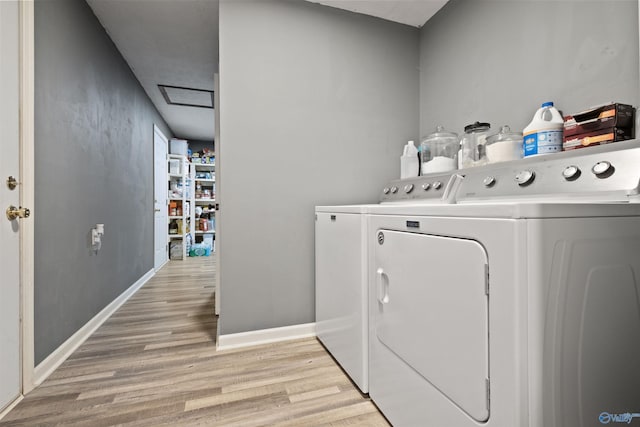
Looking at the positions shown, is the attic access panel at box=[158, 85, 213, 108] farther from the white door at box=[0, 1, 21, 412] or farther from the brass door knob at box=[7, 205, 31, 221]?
the brass door knob at box=[7, 205, 31, 221]

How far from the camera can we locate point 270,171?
6.11 ft

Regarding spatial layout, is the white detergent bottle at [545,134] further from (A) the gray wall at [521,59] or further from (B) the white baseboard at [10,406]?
(B) the white baseboard at [10,406]

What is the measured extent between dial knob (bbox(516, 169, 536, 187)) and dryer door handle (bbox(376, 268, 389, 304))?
61 cm

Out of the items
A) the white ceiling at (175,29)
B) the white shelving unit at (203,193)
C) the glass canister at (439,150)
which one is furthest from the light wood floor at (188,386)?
the white shelving unit at (203,193)

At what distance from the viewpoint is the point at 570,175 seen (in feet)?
3.16

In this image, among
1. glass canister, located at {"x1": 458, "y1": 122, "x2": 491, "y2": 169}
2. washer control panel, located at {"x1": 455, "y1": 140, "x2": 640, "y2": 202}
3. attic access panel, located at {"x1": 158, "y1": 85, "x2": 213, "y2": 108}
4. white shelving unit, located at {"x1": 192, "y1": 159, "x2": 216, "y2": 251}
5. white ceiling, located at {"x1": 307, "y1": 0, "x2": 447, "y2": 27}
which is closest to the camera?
washer control panel, located at {"x1": 455, "y1": 140, "x2": 640, "y2": 202}

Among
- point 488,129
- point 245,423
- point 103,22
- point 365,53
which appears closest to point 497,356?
point 245,423

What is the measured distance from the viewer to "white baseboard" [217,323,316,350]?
1.75 meters

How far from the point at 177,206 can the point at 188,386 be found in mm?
4074

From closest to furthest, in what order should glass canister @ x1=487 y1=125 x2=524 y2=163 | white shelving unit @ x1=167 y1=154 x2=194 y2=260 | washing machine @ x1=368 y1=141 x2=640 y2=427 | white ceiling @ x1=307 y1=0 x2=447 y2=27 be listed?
washing machine @ x1=368 y1=141 x2=640 y2=427 → glass canister @ x1=487 y1=125 x2=524 y2=163 → white ceiling @ x1=307 y1=0 x2=447 y2=27 → white shelving unit @ x1=167 y1=154 x2=194 y2=260

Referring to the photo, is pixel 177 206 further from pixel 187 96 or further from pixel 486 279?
pixel 486 279

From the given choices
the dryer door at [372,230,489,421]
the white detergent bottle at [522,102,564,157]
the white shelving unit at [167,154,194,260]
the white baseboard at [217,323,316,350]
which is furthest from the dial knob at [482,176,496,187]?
the white shelving unit at [167,154,194,260]

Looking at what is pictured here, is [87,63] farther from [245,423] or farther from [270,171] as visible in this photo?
[245,423]

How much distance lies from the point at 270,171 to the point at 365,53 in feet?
3.58
